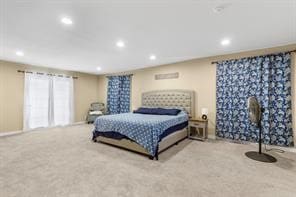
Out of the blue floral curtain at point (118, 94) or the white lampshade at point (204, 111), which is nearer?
the white lampshade at point (204, 111)

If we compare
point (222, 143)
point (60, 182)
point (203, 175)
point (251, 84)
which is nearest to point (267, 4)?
point (251, 84)

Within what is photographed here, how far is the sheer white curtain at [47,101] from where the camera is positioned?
5488mm

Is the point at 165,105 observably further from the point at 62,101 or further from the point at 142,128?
the point at 62,101

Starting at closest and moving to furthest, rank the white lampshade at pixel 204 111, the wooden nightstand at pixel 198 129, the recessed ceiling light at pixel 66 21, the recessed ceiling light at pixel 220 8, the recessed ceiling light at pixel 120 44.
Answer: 1. the recessed ceiling light at pixel 220 8
2. the recessed ceiling light at pixel 66 21
3. the recessed ceiling light at pixel 120 44
4. the wooden nightstand at pixel 198 129
5. the white lampshade at pixel 204 111

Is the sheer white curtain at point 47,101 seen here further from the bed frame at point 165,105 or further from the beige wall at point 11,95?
the bed frame at point 165,105

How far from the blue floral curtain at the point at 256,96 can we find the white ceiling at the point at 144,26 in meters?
0.44

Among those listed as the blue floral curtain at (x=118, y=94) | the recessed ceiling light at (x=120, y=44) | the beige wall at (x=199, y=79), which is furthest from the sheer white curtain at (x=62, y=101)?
the recessed ceiling light at (x=120, y=44)

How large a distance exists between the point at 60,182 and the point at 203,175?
2.15 meters

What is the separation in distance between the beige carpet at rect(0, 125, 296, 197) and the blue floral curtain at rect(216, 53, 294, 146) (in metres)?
0.46

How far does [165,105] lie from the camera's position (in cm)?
538

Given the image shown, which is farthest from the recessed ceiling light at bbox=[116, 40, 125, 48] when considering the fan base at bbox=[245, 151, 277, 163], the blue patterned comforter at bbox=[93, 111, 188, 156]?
the fan base at bbox=[245, 151, 277, 163]

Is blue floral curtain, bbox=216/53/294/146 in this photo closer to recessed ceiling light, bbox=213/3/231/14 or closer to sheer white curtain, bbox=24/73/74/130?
recessed ceiling light, bbox=213/3/231/14

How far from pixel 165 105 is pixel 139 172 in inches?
121

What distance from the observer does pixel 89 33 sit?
2961 millimetres
